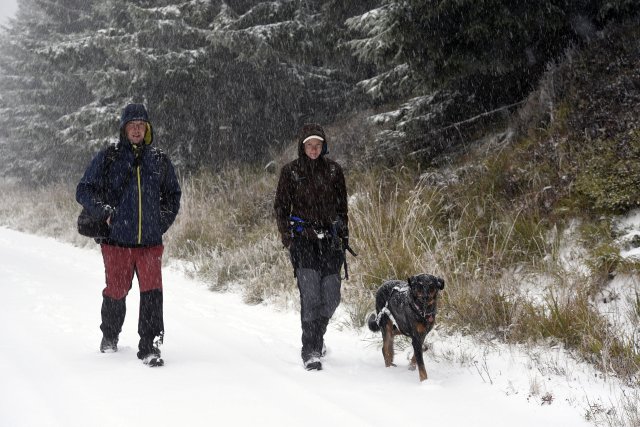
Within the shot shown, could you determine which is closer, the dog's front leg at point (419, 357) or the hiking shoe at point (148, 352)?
the dog's front leg at point (419, 357)

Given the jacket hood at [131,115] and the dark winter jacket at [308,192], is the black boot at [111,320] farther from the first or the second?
the dark winter jacket at [308,192]

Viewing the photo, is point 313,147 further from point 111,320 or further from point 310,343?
point 111,320

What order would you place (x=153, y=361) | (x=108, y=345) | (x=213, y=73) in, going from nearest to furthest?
(x=153, y=361), (x=108, y=345), (x=213, y=73)

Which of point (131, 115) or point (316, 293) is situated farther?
point (316, 293)

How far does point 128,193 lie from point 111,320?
115 centimetres

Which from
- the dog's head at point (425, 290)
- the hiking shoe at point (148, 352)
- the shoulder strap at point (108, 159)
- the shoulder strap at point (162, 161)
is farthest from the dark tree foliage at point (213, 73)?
the dog's head at point (425, 290)

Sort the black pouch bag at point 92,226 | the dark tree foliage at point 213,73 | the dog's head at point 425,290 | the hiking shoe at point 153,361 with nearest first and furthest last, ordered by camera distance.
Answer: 1. the dog's head at point 425,290
2. the black pouch bag at point 92,226
3. the hiking shoe at point 153,361
4. the dark tree foliage at point 213,73

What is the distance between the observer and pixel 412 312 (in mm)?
3998

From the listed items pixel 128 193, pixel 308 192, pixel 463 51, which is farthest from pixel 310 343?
pixel 463 51

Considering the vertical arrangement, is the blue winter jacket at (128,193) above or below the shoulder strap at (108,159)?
below

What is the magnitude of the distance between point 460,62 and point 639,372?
15.2 ft

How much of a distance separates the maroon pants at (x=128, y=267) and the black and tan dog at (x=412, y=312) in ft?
6.43

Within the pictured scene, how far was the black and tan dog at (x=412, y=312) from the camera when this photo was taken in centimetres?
391

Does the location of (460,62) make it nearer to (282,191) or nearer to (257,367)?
(282,191)
